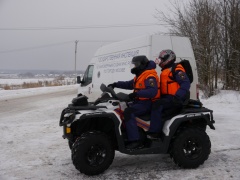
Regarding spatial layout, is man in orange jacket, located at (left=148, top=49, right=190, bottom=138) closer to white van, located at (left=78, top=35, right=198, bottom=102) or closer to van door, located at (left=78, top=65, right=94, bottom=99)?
white van, located at (left=78, top=35, right=198, bottom=102)

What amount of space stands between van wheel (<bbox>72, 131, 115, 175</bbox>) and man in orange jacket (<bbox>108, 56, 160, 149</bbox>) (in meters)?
0.36

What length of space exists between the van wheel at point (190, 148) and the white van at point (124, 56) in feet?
11.0

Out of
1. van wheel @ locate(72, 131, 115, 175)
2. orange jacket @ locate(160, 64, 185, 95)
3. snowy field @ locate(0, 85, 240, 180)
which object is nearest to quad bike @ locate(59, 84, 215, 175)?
van wheel @ locate(72, 131, 115, 175)

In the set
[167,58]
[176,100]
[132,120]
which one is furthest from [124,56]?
[132,120]

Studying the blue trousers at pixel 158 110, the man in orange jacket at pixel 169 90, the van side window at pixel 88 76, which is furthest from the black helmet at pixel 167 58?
the van side window at pixel 88 76

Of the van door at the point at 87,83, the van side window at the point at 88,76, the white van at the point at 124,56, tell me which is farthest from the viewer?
the van side window at the point at 88,76

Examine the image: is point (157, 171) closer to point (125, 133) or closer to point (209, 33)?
point (125, 133)

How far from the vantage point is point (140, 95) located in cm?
502

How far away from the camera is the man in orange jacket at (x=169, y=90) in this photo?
16.9 ft

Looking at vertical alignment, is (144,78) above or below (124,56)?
below

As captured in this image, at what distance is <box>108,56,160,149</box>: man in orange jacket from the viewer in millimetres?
5039

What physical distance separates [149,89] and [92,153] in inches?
50.3

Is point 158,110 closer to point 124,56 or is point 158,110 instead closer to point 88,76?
point 124,56

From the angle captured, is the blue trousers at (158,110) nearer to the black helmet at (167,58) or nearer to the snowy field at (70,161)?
the black helmet at (167,58)
